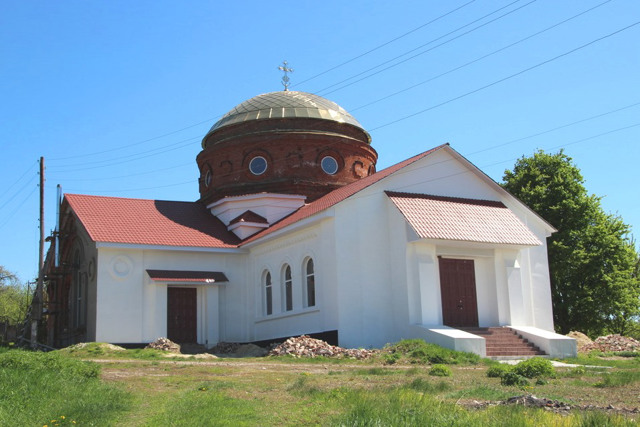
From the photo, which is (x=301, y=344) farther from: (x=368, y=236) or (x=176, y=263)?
(x=176, y=263)

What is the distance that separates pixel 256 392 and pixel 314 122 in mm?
21211

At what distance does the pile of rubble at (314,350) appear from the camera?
67.3 feet

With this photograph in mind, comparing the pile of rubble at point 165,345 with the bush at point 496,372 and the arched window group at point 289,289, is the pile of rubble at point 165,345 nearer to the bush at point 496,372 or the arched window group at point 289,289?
the arched window group at point 289,289

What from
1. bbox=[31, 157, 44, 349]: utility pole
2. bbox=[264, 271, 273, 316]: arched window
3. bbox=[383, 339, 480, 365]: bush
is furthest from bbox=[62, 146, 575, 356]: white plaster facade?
bbox=[31, 157, 44, 349]: utility pole

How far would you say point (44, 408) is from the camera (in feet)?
33.0

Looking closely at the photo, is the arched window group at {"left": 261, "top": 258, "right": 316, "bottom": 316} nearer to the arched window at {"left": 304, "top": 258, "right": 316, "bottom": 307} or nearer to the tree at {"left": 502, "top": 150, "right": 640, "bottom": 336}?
the arched window at {"left": 304, "top": 258, "right": 316, "bottom": 307}

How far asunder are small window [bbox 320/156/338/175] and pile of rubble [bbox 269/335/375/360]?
11014mm

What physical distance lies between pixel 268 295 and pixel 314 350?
730cm

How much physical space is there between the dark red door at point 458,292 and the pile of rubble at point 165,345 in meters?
9.56

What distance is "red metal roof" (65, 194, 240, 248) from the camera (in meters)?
27.2

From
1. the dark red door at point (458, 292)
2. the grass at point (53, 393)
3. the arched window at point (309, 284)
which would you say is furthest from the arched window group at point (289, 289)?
the grass at point (53, 393)

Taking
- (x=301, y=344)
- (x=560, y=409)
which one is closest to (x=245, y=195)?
(x=301, y=344)

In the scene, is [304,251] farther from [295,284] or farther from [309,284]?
[295,284]

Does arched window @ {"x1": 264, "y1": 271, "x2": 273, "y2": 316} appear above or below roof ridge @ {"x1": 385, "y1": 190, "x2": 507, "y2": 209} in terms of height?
below
